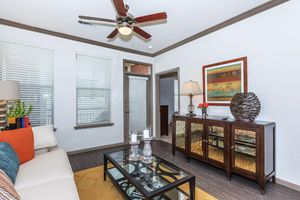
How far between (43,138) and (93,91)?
1.76m

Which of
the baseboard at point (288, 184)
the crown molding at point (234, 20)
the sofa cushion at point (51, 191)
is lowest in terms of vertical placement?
the baseboard at point (288, 184)

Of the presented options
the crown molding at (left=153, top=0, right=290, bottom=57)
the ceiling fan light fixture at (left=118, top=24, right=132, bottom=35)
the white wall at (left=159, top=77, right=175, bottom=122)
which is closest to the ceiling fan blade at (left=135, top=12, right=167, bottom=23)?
the ceiling fan light fixture at (left=118, top=24, right=132, bottom=35)

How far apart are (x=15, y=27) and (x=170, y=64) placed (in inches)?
139

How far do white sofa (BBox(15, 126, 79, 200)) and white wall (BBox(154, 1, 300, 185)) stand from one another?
9.11ft

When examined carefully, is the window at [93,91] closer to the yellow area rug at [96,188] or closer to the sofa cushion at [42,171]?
the yellow area rug at [96,188]

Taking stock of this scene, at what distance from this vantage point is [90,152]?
3.66 m

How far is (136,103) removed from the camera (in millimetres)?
4664

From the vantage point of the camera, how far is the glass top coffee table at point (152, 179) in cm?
142

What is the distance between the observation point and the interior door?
4.46 m

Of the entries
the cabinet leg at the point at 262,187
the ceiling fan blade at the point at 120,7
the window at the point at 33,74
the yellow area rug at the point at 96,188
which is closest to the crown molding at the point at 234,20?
the ceiling fan blade at the point at 120,7

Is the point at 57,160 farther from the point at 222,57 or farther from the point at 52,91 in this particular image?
the point at 222,57

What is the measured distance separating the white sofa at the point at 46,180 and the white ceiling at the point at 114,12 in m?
2.37

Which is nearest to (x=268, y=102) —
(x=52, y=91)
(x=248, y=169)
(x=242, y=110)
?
(x=242, y=110)

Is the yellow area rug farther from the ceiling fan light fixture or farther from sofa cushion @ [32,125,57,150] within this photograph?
the ceiling fan light fixture
